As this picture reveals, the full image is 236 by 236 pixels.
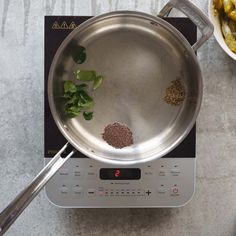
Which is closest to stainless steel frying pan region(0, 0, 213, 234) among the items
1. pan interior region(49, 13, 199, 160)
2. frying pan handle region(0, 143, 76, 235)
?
pan interior region(49, 13, 199, 160)

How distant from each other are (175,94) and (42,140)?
0.28 meters

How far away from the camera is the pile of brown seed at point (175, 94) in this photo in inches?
34.6

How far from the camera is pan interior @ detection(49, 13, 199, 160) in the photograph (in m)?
0.88

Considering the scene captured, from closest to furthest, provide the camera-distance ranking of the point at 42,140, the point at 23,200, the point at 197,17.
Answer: the point at 23,200 → the point at 197,17 → the point at 42,140

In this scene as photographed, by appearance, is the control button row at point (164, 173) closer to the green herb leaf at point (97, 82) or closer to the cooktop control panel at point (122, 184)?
the cooktop control panel at point (122, 184)

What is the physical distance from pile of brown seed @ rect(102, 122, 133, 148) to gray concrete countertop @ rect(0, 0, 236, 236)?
0.47ft

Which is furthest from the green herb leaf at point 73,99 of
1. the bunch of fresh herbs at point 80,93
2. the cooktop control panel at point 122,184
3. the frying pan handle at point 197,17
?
the frying pan handle at point 197,17

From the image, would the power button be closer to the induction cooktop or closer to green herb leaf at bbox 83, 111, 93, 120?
the induction cooktop

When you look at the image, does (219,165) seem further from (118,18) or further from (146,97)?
(118,18)

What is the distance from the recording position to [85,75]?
87 centimetres

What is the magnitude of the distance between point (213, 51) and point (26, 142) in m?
0.41

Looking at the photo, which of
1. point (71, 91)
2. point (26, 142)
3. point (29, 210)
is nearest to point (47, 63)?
point (71, 91)

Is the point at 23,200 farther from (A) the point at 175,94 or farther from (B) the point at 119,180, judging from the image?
(A) the point at 175,94

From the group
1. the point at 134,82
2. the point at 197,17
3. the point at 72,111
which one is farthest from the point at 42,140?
the point at 197,17
